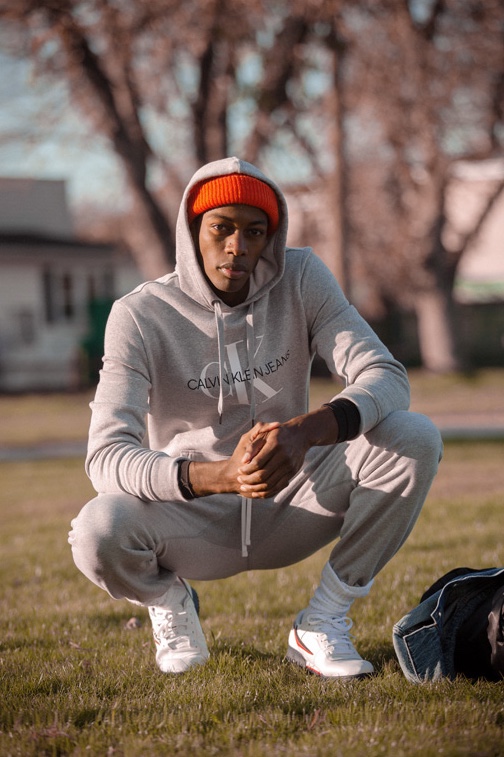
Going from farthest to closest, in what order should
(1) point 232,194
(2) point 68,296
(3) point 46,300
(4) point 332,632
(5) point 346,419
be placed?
(2) point 68,296
(3) point 46,300
(1) point 232,194
(4) point 332,632
(5) point 346,419

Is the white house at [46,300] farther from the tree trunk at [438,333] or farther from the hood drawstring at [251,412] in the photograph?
the hood drawstring at [251,412]

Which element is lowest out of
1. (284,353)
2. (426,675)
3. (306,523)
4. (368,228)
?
(426,675)

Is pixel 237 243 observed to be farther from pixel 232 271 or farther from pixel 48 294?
pixel 48 294

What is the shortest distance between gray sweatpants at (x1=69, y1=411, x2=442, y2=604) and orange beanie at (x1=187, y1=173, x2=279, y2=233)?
1007 millimetres

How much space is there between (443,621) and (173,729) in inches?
43.3

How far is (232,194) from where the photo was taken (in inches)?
153

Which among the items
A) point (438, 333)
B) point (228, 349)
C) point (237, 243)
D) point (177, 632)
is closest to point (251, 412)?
point (228, 349)

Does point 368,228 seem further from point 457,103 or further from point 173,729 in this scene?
point 173,729

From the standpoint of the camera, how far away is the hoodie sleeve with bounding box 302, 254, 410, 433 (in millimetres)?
3684

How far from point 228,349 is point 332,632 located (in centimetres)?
117

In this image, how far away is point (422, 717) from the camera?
3053mm

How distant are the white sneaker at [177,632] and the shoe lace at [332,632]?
1.44ft

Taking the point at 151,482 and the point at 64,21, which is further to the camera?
the point at 64,21

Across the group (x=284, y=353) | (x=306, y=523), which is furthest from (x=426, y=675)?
(x=284, y=353)
